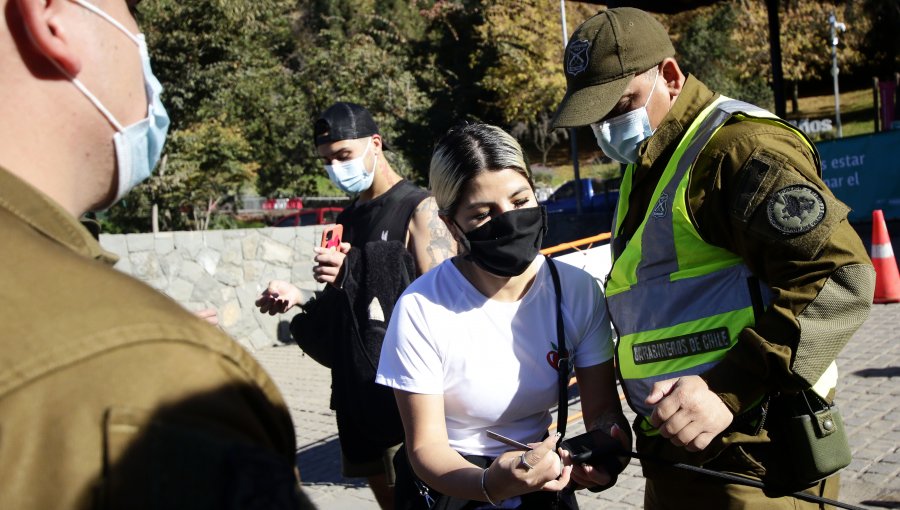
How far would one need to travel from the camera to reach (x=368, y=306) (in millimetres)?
3414

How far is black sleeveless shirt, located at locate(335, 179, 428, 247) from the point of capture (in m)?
3.71

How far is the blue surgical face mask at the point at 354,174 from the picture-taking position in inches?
161

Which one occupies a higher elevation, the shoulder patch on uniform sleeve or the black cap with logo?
the shoulder patch on uniform sleeve

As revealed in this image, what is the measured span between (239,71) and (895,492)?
13.6 meters

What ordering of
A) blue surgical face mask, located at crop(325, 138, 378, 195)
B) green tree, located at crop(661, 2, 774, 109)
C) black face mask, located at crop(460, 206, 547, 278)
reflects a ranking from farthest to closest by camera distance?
green tree, located at crop(661, 2, 774, 109)
blue surgical face mask, located at crop(325, 138, 378, 195)
black face mask, located at crop(460, 206, 547, 278)

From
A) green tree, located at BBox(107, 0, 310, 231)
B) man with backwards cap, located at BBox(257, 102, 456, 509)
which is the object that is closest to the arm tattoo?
man with backwards cap, located at BBox(257, 102, 456, 509)

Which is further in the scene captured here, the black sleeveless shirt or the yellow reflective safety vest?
the black sleeveless shirt

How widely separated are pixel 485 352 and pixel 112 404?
164cm

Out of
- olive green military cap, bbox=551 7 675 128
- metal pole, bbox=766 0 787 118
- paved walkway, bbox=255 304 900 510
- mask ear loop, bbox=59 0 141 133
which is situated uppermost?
mask ear loop, bbox=59 0 141 133

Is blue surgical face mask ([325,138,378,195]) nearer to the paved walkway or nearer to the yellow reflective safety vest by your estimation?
the paved walkway

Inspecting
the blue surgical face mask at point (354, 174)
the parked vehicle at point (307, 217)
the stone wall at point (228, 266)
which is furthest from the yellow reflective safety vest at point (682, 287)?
the parked vehicle at point (307, 217)

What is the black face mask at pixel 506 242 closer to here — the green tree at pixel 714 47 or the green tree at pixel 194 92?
the green tree at pixel 194 92

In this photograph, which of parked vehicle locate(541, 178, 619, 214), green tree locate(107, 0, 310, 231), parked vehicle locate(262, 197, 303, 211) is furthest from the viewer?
parked vehicle locate(262, 197, 303, 211)

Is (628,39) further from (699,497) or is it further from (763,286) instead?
(699,497)
